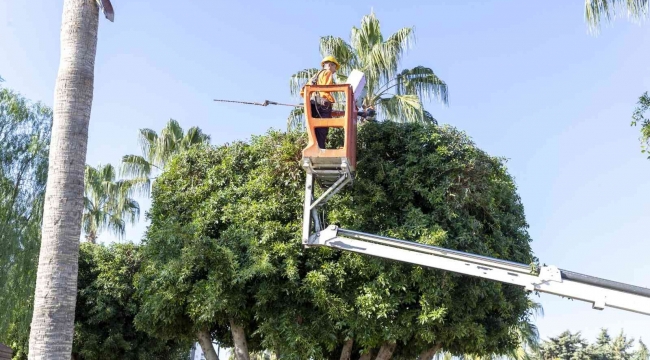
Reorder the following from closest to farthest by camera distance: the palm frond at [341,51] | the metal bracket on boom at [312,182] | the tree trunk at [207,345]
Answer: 1. the metal bracket on boom at [312,182]
2. the tree trunk at [207,345]
3. the palm frond at [341,51]

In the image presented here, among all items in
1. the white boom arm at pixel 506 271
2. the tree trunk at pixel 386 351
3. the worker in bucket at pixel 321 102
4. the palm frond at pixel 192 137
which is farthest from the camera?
the palm frond at pixel 192 137

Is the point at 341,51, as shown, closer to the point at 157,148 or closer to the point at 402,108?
the point at 402,108

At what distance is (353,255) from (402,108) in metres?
6.08

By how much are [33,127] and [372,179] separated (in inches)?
477

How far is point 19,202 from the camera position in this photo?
756 inches

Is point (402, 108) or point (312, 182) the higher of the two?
point (402, 108)

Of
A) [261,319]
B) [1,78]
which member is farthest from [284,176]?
[1,78]

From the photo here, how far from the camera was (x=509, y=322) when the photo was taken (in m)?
14.0

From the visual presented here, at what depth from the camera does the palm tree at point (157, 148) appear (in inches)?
979

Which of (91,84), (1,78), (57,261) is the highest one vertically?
(1,78)

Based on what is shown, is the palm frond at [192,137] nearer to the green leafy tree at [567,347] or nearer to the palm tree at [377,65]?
the palm tree at [377,65]

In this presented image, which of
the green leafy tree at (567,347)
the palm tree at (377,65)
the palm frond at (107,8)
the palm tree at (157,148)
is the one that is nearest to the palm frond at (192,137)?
the palm tree at (157,148)

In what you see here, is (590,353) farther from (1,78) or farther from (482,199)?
(1,78)

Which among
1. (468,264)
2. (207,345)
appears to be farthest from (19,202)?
(468,264)
